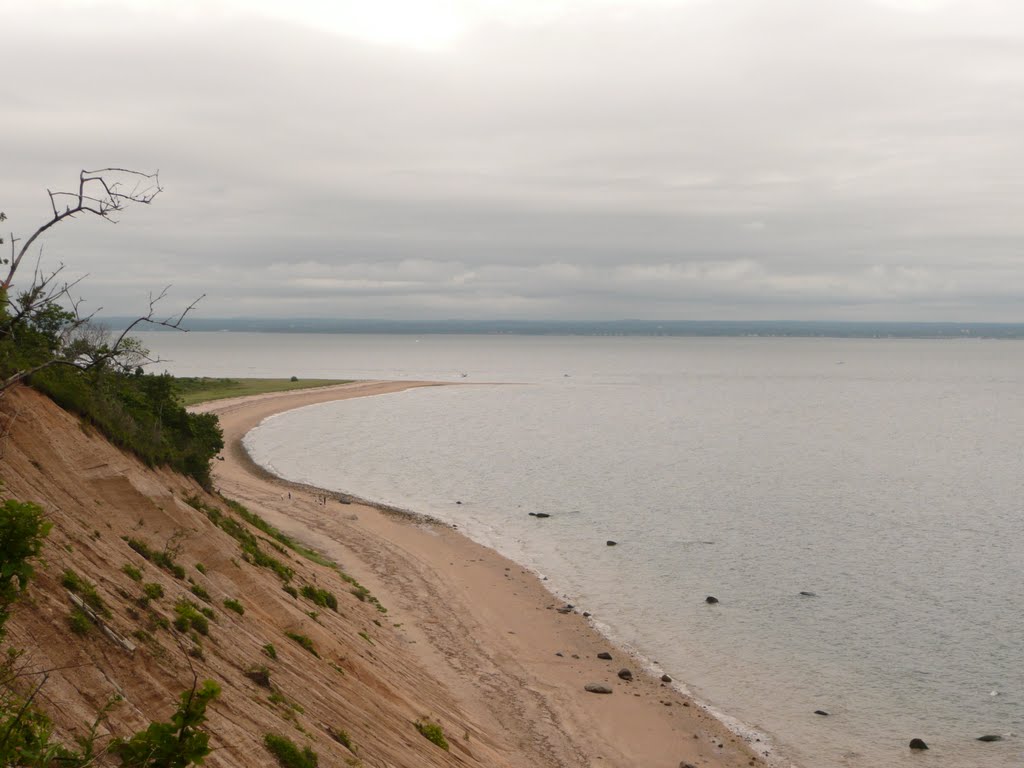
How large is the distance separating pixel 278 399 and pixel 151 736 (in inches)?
4845

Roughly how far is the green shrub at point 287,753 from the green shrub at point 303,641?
5926 millimetres

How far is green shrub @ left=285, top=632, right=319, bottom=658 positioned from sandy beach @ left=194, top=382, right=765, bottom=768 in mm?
5746

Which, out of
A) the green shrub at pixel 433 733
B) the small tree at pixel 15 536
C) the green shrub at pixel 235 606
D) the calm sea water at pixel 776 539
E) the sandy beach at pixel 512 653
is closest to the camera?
the small tree at pixel 15 536

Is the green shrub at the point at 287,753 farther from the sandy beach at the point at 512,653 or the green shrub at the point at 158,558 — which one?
the sandy beach at the point at 512,653

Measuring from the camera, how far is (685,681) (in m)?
29.8

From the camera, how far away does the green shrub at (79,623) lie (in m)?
14.2

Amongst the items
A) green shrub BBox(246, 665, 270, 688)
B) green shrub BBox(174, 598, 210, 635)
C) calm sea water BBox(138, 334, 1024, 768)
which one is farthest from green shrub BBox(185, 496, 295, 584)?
calm sea water BBox(138, 334, 1024, 768)

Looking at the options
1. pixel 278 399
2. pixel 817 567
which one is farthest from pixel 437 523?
pixel 278 399

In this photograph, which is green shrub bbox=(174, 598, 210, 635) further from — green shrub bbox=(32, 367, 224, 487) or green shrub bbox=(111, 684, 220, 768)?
green shrub bbox=(111, 684, 220, 768)

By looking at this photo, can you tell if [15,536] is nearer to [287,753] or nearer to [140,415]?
[287,753]

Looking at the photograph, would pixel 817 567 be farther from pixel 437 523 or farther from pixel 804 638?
pixel 437 523

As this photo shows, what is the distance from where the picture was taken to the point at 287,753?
585 inches

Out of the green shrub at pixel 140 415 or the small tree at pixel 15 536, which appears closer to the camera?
the small tree at pixel 15 536

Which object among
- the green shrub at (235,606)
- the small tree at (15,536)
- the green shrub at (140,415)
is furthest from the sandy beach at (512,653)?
the small tree at (15,536)
